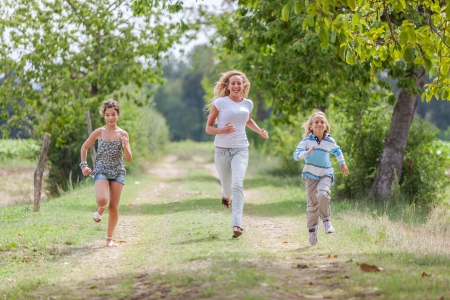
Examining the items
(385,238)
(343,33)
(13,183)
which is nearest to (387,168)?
(385,238)

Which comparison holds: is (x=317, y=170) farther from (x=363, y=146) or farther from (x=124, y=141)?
(x=363, y=146)

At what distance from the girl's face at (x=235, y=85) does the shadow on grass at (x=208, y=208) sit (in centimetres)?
549

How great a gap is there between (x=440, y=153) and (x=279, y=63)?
4744mm

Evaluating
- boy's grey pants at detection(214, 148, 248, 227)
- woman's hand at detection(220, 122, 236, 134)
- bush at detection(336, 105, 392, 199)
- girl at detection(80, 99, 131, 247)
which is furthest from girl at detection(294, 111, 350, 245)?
bush at detection(336, 105, 392, 199)

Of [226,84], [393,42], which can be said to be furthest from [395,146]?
[226,84]

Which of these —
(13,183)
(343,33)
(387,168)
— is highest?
(343,33)

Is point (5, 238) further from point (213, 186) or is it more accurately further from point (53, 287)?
point (213, 186)

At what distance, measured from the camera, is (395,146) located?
1736 cm

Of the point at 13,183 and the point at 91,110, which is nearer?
the point at 91,110

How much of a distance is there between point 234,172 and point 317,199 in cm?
122

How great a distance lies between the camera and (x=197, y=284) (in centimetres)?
745

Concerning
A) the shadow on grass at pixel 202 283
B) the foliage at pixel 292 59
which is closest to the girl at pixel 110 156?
the shadow on grass at pixel 202 283

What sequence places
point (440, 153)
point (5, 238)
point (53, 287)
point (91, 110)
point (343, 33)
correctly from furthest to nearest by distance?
point (91, 110), point (440, 153), point (5, 238), point (343, 33), point (53, 287)

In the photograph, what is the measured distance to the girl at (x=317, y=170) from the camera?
1028 centimetres
